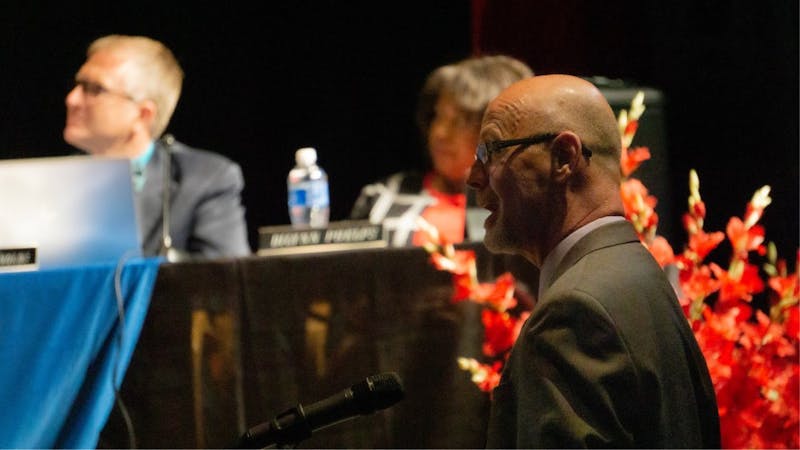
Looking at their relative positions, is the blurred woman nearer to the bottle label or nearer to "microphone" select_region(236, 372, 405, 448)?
the bottle label

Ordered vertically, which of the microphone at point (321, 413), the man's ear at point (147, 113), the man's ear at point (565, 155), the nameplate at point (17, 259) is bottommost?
the nameplate at point (17, 259)

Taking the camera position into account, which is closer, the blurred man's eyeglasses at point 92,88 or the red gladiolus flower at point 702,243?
the red gladiolus flower at point 702,243

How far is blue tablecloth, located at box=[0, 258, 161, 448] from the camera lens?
2029 millimetres

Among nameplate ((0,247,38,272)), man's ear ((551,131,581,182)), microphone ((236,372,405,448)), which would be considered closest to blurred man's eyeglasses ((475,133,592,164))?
man's ear ((551,131,581,182))

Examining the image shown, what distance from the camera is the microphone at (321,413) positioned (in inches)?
51.0

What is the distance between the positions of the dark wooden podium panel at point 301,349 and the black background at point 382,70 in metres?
1.52

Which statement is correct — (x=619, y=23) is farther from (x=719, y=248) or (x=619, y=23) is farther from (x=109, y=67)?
(x=109, y=67)

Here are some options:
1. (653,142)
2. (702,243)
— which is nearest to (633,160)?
(702,243)

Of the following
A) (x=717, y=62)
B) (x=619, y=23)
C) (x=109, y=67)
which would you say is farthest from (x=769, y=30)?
(x=109, y=67)

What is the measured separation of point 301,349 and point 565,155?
3.17ft

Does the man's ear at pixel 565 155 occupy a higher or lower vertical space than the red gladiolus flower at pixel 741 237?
higher

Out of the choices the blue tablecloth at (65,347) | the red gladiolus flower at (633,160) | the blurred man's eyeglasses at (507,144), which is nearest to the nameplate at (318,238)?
the blue tablecloth at (65,347)

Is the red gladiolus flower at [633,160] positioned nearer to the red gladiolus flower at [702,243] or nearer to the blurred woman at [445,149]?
the red gladiolus flower at [702,243]

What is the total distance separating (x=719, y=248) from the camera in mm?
3639
